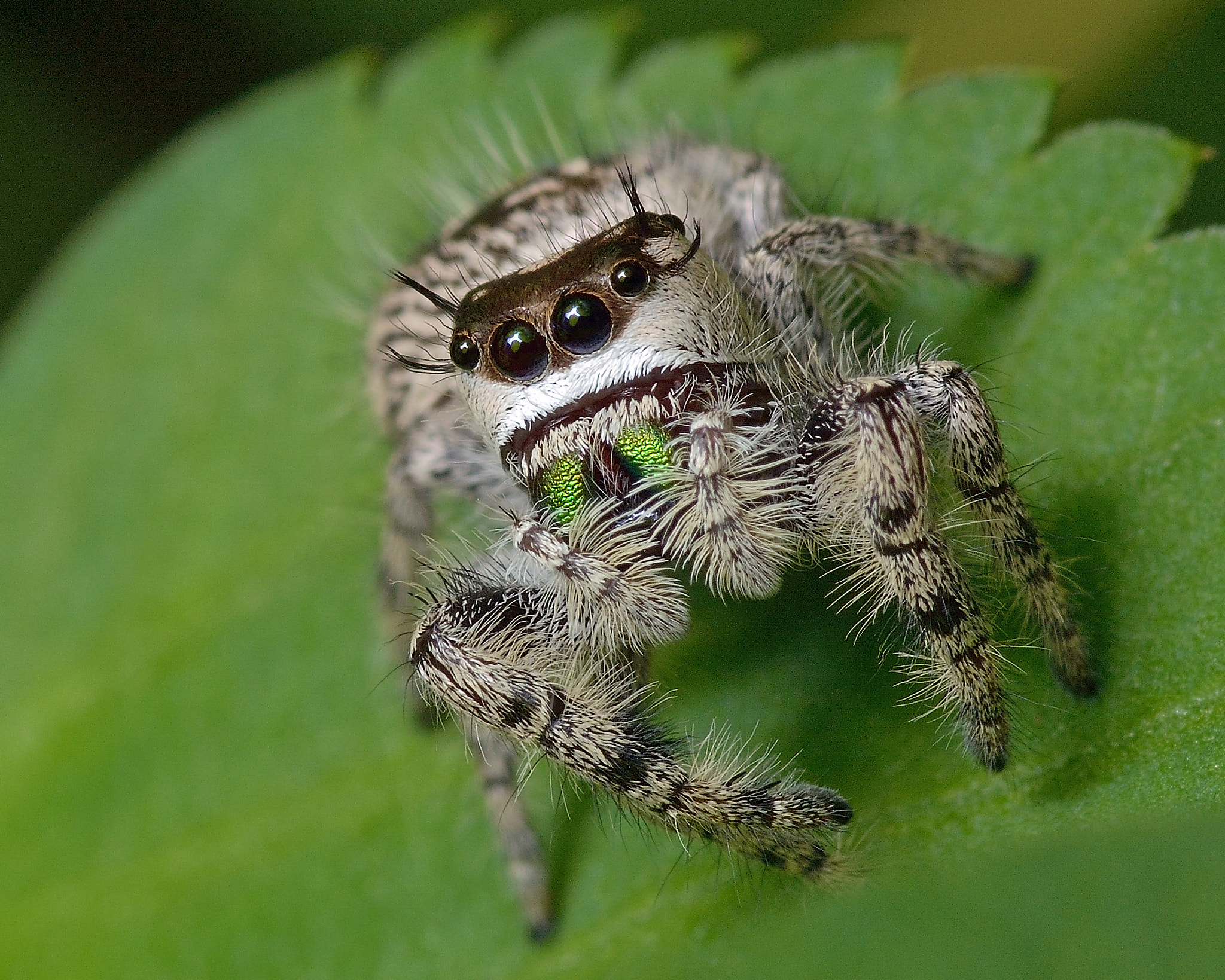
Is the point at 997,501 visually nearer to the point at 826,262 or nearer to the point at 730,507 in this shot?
the point at 730,507

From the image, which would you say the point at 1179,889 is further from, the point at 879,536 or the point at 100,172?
the point at 100,172

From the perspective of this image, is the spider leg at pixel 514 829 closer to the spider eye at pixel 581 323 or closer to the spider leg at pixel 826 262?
the spider eye at pixel 581 323

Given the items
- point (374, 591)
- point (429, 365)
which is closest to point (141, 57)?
point (374, 591)

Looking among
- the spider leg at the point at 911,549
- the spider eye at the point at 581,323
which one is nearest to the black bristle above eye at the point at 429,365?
the spider eye at the point at 581,323

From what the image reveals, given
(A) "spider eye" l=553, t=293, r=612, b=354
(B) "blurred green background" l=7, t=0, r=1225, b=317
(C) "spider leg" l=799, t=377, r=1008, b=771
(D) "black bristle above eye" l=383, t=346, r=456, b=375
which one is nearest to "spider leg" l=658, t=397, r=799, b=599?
(C) "spider leg" l=799, t=377, r=1008, b=771

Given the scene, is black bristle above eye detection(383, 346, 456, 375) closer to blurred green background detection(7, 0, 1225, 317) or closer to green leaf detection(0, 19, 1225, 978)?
green leaf detection(0, 19, 1225, 978)

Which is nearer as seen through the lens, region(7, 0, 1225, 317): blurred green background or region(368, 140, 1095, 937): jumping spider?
region(368, 140, 1095, 937): jumping spider
